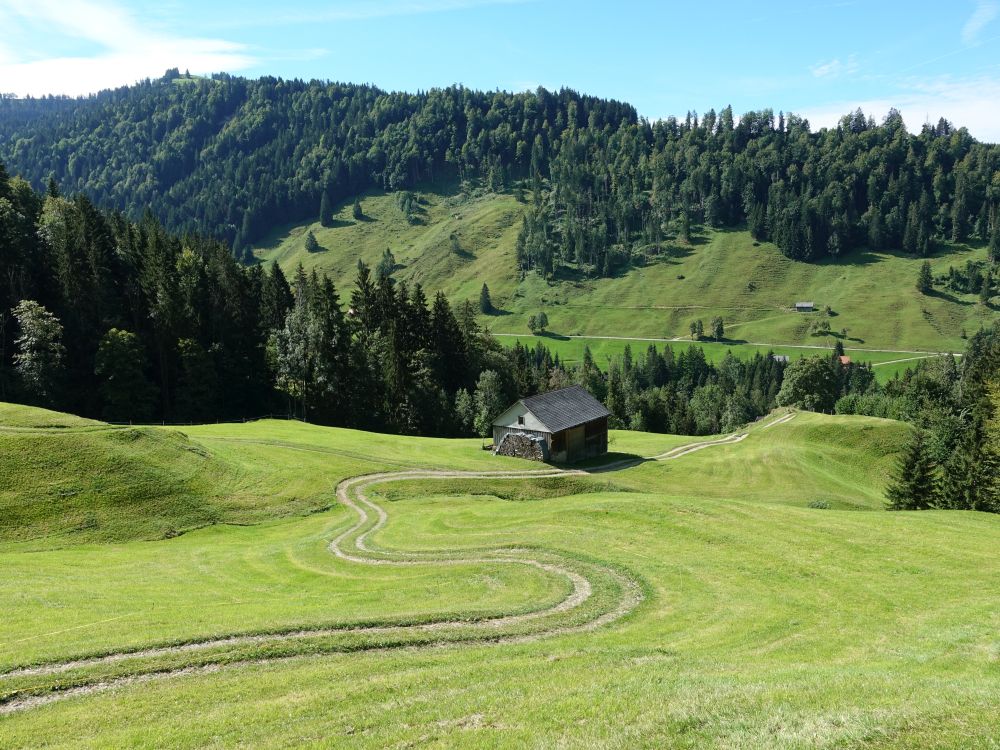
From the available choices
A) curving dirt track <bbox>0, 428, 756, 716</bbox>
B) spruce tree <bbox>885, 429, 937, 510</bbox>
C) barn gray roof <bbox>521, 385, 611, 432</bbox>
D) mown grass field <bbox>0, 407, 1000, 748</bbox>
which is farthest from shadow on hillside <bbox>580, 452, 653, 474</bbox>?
curving dirt track <bbox>0, 428, 756, 716</bbox>

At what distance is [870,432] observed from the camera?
100 m

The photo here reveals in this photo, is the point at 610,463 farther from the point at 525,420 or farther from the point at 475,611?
the point at 475,611

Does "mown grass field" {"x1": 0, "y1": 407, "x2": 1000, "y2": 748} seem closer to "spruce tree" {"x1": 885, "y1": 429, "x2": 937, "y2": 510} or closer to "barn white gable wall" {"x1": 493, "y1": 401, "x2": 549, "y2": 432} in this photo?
"barn white gable wall" {"x1": 493, "y1": 401, "x2": 549, "y2": 432}

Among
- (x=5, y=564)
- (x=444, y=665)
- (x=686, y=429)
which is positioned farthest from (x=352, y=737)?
(x=686, y=429)

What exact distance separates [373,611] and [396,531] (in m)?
18.9

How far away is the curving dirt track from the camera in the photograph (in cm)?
2123

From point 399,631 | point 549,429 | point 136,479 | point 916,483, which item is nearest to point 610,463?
point 549,429

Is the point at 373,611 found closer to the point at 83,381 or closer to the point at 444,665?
the point at 444,665

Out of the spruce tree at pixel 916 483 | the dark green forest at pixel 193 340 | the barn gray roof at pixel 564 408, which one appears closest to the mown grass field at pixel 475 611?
the barn gray roof at pixel 564 408

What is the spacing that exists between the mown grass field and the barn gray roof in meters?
15.6

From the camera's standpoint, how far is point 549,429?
258ft

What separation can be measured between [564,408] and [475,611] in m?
56.6

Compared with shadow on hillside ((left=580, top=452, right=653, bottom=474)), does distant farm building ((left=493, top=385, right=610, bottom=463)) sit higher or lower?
higher

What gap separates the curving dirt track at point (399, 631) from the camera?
69.7ft
